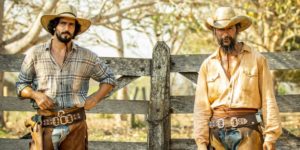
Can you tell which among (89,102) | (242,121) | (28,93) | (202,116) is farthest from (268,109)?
(28,93)

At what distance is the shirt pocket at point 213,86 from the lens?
4.39 m

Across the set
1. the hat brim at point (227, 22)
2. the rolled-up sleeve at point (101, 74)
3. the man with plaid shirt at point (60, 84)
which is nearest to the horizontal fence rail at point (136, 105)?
the rolled-up sleeve at point (101, 74)

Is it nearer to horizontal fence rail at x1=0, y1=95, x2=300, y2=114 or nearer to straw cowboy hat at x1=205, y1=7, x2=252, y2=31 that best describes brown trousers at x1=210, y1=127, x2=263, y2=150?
straw cowboy hat at x1=205, y1=7, x2=252, y2=31

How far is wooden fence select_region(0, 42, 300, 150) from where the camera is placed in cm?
616

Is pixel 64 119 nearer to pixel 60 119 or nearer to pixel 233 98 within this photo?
pixel 60 119

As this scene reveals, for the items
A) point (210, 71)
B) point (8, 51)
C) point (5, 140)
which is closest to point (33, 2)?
point (8, 51)

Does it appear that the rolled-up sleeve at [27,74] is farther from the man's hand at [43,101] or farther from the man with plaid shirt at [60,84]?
the man's hand at [43,101]

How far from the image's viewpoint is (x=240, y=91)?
14.1 feet

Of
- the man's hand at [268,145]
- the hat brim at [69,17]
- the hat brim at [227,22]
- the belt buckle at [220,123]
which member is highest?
the hat brim at [69,17]

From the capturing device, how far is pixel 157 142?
243 inches

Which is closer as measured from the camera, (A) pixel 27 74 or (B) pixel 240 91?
(B) pixel 240 91

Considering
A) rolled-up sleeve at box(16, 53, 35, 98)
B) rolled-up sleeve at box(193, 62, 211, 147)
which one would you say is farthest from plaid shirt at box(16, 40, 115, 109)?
rolled-up sleeve at box(193, 62, 211, 147)

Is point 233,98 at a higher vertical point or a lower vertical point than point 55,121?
higher

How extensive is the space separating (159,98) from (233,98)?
1969mm
